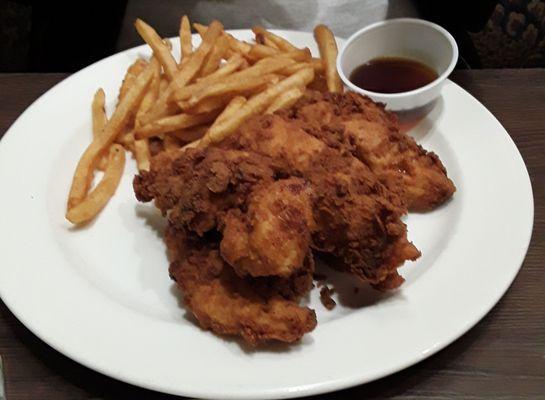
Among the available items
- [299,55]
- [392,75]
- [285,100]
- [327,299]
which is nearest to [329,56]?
[299,55]

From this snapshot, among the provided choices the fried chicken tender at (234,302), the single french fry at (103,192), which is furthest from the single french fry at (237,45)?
the fried chicken tender at (234,302)

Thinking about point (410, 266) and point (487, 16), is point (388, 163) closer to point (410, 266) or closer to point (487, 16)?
point (410, 266)

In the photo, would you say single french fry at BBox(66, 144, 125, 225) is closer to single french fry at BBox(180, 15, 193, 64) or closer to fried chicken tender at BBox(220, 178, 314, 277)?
single french fry at BBox(180, 15, 193, 64)

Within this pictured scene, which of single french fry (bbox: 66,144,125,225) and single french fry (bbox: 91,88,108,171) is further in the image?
single french fry (bbox: 91,88,108,171)

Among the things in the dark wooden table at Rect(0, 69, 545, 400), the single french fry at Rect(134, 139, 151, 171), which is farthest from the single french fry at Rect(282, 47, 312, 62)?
the dark wooden table at Rect(0, 69, 545, 400)

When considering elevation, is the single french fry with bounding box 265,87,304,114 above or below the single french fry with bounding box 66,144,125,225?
above

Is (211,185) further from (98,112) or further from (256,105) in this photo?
(98,112)

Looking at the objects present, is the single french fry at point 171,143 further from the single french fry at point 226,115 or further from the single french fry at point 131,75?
the single french fry at point 131,75
